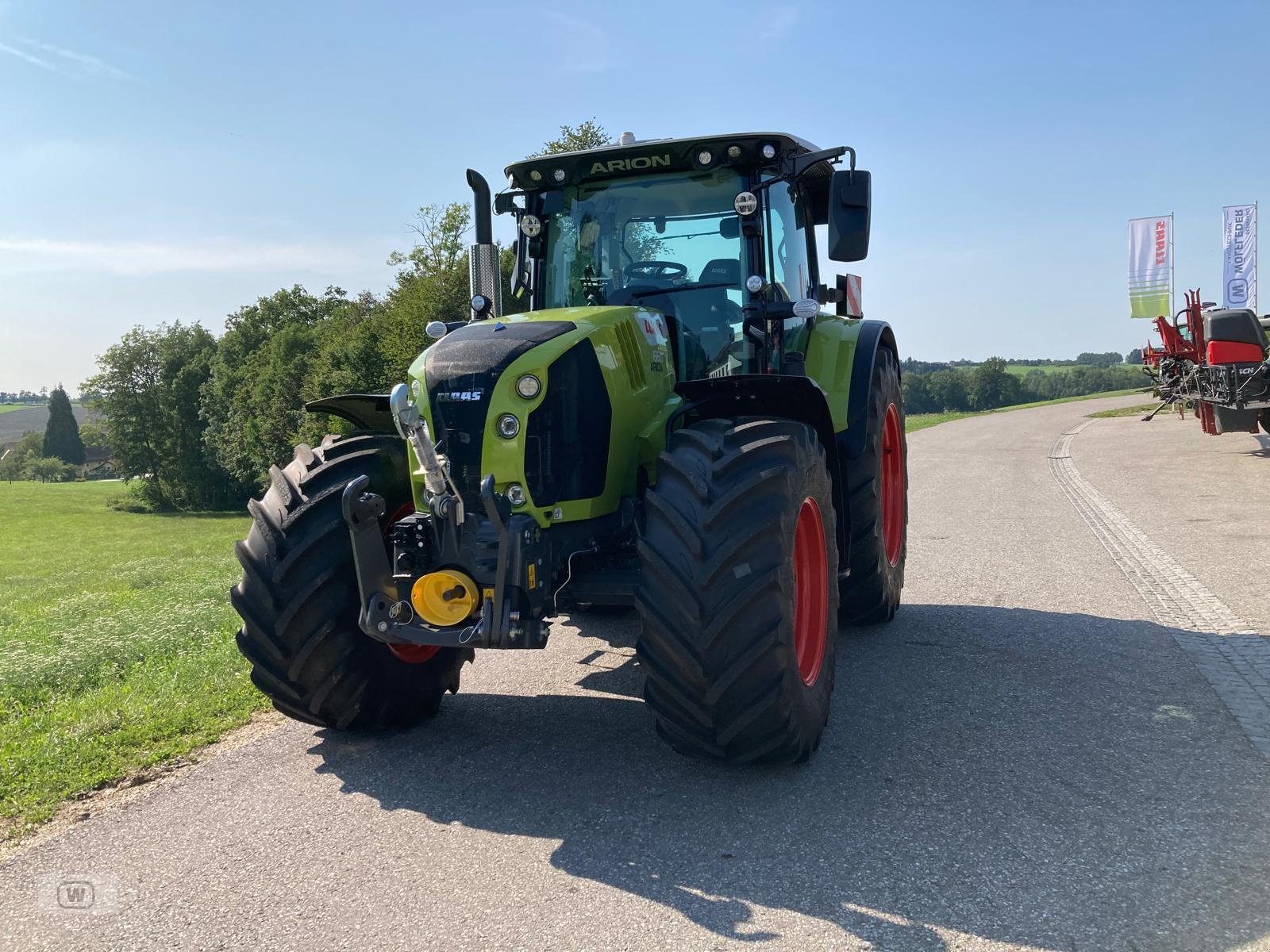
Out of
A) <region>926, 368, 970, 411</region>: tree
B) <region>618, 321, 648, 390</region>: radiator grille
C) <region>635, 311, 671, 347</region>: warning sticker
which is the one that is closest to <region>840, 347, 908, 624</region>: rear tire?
<region>635, 311, 671, 347</region>: warning sticker

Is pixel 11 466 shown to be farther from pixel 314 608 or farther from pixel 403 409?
pixel 403 409

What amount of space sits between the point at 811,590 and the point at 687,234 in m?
2.04

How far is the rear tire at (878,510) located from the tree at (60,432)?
143053 mm

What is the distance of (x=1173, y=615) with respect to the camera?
6719 millimetres

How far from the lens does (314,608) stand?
14.0 feet

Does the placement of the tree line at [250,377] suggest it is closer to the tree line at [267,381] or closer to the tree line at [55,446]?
the tree line at [267,381]

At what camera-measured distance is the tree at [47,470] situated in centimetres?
12231

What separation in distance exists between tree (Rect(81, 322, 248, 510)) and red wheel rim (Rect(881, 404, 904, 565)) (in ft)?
236

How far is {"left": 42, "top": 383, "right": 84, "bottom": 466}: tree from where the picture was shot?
131 m

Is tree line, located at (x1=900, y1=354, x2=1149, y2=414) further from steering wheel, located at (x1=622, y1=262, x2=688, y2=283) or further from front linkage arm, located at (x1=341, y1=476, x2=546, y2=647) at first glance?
front linkage arm, located at (x1=341, y1=476, x2=546, y2=647)

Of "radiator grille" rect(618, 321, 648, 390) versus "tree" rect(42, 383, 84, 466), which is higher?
"radiator grille" rect(618, 321, 648, 390)

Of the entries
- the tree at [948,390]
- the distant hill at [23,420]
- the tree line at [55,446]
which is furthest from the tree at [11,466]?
the tree at [948,390]

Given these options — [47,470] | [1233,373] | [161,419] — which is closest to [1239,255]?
[1233,373]

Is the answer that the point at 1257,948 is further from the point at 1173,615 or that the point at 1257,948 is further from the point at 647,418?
the point at 1173,615
